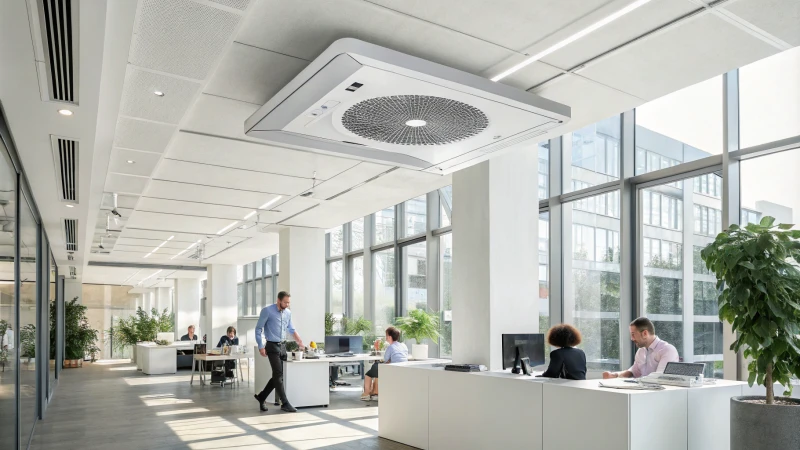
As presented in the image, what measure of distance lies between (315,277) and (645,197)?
6.74m

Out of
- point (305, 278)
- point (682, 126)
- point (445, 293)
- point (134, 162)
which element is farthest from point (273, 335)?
point (682, 126)

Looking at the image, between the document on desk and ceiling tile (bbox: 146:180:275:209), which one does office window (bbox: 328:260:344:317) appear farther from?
the document on desk

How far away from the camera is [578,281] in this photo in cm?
948

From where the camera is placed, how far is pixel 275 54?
15.5 ft

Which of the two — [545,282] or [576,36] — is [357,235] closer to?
[545,282]

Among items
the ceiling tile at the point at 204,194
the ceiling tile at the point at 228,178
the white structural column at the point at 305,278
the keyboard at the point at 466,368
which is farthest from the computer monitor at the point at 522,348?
the white structural column at the point at 305,278

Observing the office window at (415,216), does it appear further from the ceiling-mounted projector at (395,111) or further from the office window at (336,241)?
the ceiling-mounted projector at (395,111)

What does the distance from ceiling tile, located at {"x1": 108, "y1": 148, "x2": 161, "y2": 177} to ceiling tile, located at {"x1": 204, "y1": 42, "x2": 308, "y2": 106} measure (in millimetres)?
1886

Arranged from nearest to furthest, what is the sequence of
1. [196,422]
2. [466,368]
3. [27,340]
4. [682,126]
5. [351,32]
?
1. [351,32]
2. [466,368]
3. [27,340]
4. [682,126]
5. [196,422]

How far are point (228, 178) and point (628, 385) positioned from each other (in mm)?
5589

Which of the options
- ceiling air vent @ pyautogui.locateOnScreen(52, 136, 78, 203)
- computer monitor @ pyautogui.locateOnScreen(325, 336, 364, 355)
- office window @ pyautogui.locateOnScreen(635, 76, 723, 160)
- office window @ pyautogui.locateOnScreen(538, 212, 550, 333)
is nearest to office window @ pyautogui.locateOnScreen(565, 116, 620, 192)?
office window @ pyautogui.locateOnScreen(635, 76, 723, 160)

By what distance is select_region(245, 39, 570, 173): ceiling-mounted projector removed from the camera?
160 inches

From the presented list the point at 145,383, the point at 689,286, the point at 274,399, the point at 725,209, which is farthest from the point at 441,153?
the point at 145,383

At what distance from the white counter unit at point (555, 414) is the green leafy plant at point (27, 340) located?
154 inches
